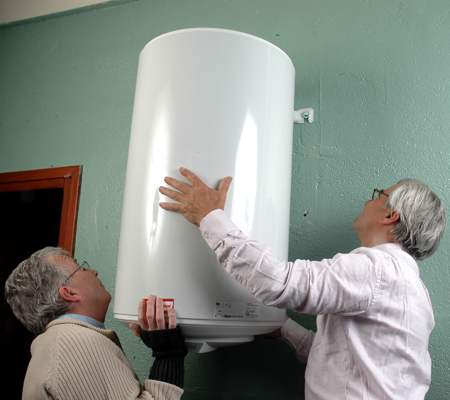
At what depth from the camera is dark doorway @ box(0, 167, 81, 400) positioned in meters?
1.79

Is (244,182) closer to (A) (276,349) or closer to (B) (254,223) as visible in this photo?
(B) (254,223)

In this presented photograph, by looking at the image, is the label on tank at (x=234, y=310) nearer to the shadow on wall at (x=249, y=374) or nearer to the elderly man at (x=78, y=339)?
the elderly man at (x=78, y=339)

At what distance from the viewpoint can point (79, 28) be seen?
5.82 ft

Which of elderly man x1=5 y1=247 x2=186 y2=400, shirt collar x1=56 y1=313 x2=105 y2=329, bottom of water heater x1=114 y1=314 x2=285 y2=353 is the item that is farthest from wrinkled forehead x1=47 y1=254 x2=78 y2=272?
bottom of water heater x1=114 y1=314 x2=285 y2=353

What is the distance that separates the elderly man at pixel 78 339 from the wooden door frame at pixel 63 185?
0.46 meters

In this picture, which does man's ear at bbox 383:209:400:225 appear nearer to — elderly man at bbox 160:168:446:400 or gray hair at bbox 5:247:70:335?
elderly man at bbox 160:168:446:400

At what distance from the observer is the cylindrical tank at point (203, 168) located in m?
0.88

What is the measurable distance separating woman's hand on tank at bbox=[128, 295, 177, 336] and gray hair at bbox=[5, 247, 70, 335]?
268 mm

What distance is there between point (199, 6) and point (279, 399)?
3.98 feet

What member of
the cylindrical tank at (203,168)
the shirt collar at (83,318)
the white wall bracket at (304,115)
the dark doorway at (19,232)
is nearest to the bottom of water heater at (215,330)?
the cylindrical tank at (203,168)

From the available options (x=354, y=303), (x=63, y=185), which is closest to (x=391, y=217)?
(x=354, y=303)

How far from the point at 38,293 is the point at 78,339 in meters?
0.19

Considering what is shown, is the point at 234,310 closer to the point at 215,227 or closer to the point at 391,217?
the point at 215,227

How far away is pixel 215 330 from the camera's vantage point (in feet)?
2.94
